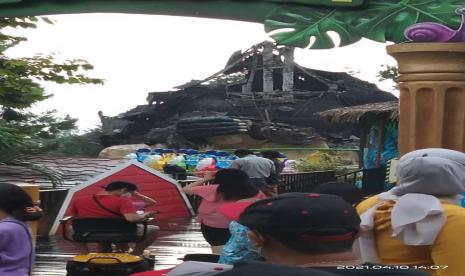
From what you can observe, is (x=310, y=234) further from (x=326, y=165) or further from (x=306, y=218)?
(x=326, y=165)

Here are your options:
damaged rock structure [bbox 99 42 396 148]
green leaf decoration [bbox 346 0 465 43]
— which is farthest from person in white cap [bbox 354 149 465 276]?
damaged rock structure [bbox 99 42 396 148]

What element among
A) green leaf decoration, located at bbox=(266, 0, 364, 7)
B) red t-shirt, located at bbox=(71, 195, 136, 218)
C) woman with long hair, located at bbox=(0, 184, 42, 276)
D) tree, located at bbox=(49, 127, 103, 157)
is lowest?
tree, located at bbox=(49, 127, 103, 157)

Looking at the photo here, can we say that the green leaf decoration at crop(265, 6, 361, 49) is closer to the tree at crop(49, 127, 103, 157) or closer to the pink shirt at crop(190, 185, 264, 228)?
the pink shirt at crop(190, 185, 264, 228)

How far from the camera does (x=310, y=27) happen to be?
558 centimetres

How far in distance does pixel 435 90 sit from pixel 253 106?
33.4 meters

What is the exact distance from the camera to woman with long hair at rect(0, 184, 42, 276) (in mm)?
3854

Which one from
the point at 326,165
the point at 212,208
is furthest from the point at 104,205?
the point at 326,165

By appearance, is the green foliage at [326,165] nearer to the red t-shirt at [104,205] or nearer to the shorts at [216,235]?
the red t-shirt at [104,205]

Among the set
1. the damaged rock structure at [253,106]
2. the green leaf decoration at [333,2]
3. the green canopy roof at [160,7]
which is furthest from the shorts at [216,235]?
the damaged rock structure at [253,106]

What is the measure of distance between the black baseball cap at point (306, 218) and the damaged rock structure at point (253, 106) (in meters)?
31.3

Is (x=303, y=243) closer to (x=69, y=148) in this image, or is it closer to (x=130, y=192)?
(x=130, y=192)

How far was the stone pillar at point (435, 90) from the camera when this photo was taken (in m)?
5.25

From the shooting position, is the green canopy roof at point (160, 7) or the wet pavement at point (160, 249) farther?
the wet pavement at point (160, 249)

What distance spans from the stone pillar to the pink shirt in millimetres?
1552
